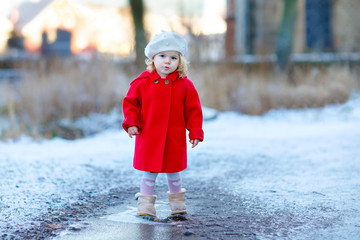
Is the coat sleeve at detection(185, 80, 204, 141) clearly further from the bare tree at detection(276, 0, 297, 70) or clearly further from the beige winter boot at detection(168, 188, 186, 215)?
the bare tree at detection(276, 0, 297, 70)

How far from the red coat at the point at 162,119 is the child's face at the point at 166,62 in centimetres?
4

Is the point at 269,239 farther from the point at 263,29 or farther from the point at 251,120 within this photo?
the point at 263,29

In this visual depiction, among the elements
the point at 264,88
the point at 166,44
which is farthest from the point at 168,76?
the point at 264,88

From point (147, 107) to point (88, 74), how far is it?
700 cm

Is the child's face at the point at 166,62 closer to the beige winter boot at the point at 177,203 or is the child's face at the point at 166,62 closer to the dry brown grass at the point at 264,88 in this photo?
the beige winter boot at the point at 177,203

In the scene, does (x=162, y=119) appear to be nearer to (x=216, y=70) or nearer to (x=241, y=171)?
(x=241, y=171)

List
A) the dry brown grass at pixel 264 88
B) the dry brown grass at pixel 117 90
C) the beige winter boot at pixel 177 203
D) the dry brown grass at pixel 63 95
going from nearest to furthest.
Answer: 1. the beige winter boot at pixel 177 203
2. the dry brown grass at pixel 63 95
3. the dry brown grass at pixel 117 90
4. the dry brown grass at pixel 264 88

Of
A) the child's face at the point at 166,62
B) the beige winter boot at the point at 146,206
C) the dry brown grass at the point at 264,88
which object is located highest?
the child's face at the point at 166,62

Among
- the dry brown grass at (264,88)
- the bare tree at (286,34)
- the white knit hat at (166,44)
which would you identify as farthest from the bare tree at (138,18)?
the white knit hat at (166,44)

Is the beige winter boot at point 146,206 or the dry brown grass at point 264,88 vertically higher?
the dry brown grass at point 264,88

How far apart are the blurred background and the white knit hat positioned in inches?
176

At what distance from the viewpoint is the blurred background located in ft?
31.1

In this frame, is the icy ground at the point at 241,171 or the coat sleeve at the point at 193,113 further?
the icy ground at the point at 241,171

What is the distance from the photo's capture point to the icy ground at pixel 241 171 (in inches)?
154
